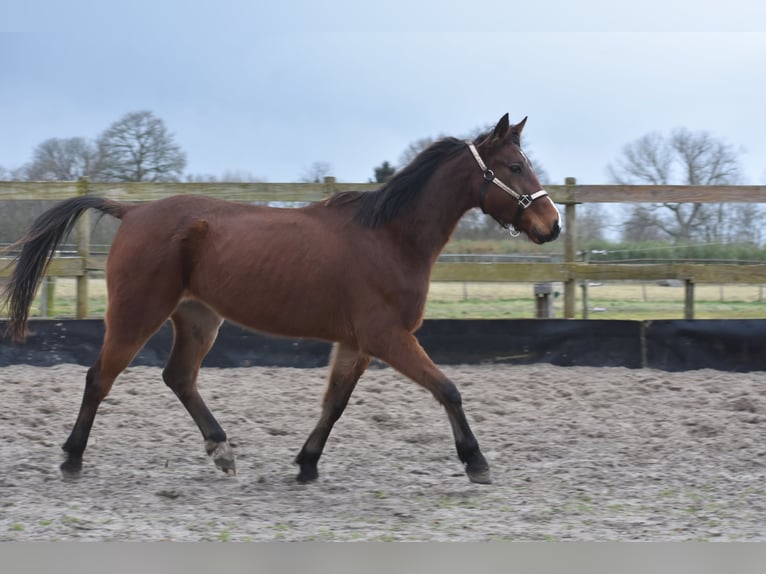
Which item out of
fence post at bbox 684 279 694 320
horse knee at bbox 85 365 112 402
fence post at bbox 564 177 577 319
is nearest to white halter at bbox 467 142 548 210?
horse knee at bbox 85 365 112 402

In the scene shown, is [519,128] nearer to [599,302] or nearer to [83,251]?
[83,251]

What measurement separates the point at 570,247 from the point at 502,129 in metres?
3.85

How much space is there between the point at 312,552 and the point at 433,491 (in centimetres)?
140

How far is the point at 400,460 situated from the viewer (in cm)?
533

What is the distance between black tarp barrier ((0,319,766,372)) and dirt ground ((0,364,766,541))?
223mm

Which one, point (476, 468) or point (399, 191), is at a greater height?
point (399, 191)

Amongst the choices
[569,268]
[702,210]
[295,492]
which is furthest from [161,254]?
[702,210]

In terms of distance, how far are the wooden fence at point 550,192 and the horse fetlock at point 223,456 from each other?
3770mm

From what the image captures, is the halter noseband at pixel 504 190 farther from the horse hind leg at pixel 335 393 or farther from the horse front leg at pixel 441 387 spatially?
the horse hind leg at pixel 335 393

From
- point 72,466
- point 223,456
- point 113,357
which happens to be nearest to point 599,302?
point 223,456

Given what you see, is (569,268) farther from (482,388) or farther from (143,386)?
(143,386)

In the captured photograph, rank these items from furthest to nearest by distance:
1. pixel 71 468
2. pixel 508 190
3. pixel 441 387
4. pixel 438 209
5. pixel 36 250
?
pixel 36 250
pixel 438 209
pixel 508 190
pixel 71 468
pixel 441 387

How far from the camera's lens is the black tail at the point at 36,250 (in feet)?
17.6

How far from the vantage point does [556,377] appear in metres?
7.58
